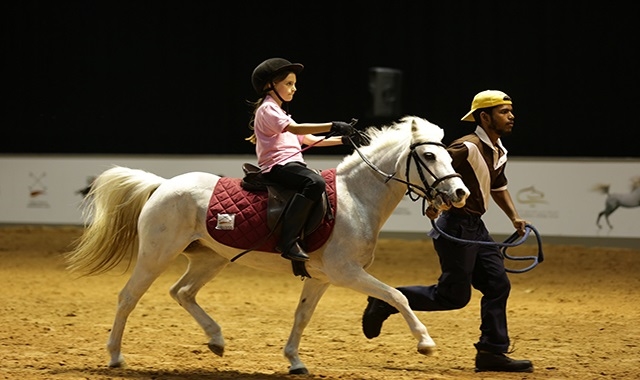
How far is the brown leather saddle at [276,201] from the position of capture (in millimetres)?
5602

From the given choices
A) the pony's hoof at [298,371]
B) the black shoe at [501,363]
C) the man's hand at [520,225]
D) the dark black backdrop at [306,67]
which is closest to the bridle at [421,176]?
→ the man's hand at [520,225]

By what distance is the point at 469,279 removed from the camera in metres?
5.90

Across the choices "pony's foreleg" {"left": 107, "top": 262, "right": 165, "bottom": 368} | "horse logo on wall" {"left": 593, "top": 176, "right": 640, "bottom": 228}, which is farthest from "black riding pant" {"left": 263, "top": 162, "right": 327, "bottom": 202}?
"horse logo on wall" {"left": 593, "top": 176, "right": 640, "bottom": 228}

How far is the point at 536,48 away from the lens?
14625mm

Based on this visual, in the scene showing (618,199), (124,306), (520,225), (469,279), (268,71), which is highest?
(268,71)

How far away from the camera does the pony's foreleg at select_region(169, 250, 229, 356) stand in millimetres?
6070

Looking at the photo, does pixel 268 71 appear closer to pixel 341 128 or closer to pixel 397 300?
pixel 341 128

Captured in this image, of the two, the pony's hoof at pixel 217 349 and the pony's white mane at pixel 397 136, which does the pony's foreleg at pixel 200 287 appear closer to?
the pony's hoof at pixel 217 349

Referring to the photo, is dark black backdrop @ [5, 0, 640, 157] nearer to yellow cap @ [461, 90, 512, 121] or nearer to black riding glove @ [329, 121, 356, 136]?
yellow cap @ [461, 90, 512, 121]

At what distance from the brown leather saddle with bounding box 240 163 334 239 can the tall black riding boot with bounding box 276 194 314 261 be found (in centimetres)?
5

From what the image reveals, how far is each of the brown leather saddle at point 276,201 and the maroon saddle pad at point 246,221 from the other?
37 mm

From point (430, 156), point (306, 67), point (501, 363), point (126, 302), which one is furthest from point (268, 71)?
point (306, 67)

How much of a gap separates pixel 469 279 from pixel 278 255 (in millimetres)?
1260

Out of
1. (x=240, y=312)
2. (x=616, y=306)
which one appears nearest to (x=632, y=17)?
(x=616, y=306)
